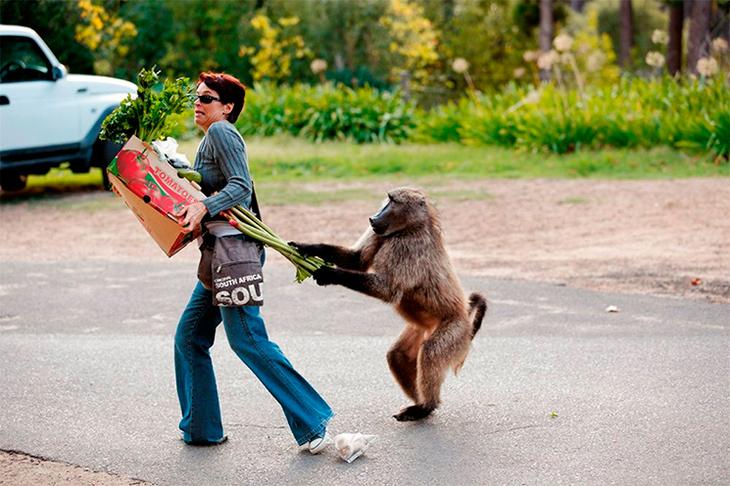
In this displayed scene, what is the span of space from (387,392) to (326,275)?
141 cm

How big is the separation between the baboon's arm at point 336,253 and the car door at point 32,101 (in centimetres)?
991

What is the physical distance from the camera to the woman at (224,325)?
5375 millimetres

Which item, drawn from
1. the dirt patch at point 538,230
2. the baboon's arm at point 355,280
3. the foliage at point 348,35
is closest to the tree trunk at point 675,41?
the foliage at point 348,35

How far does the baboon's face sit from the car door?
10102 mm

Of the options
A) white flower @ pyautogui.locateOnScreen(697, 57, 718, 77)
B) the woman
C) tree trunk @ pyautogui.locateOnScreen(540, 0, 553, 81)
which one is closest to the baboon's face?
the woman

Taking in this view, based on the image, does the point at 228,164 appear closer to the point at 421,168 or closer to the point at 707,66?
the point at 421,168

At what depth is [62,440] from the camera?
5875 millimetres

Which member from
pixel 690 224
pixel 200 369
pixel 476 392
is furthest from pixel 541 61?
pixel 200 369

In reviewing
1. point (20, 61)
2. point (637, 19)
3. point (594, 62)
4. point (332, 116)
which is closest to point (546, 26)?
point (594, 62)

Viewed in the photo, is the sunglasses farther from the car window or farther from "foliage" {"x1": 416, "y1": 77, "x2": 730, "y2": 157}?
"foliage" {"x1": 416, "y1": 77, "x2": 730, "y2": 157}

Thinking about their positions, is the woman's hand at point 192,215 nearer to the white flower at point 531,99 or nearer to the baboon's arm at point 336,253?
the baboon's arm at point 336,253

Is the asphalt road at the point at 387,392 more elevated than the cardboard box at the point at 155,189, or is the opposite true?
the cardboard box at the point at 155,189

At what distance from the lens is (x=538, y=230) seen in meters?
12.8

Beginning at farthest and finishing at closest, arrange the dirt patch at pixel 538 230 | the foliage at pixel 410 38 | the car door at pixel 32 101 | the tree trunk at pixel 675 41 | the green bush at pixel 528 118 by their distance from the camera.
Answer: the tree trunk at pixel 675 41 → the foliage at pixel 410 38 → the green bush at pixel 528 118 → the car door at pixel 32 101 → the dirt patch at pixel 538 230
